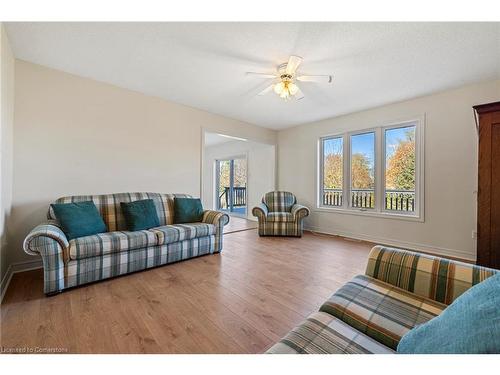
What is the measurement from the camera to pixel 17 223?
2.57 m

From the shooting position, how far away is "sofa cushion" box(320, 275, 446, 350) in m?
0.98

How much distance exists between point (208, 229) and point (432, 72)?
346 centimetres

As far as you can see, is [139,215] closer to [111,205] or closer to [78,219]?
[111,205]

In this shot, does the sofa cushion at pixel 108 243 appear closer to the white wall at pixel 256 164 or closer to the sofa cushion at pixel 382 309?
the sofa cushion at pixel 382 309

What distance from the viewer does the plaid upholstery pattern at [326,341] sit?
2.74ft

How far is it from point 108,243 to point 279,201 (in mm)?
3374

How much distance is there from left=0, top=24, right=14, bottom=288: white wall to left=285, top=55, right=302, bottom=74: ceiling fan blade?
259 centimetres

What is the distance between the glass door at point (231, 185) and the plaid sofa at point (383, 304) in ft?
18.9

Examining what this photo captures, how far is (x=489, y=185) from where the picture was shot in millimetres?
1953

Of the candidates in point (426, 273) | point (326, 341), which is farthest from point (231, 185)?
point (326, 341)

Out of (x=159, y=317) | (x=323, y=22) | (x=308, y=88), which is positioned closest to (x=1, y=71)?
(x=159, y=317)

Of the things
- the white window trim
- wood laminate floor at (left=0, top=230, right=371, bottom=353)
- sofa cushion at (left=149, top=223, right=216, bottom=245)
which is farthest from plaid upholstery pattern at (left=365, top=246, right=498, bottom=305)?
the white window trim

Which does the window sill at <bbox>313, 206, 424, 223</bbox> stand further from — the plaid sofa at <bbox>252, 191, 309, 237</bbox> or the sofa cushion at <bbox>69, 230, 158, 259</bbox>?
the sofa cushion at <bbox>69, 230, 158, 259</bbox>
